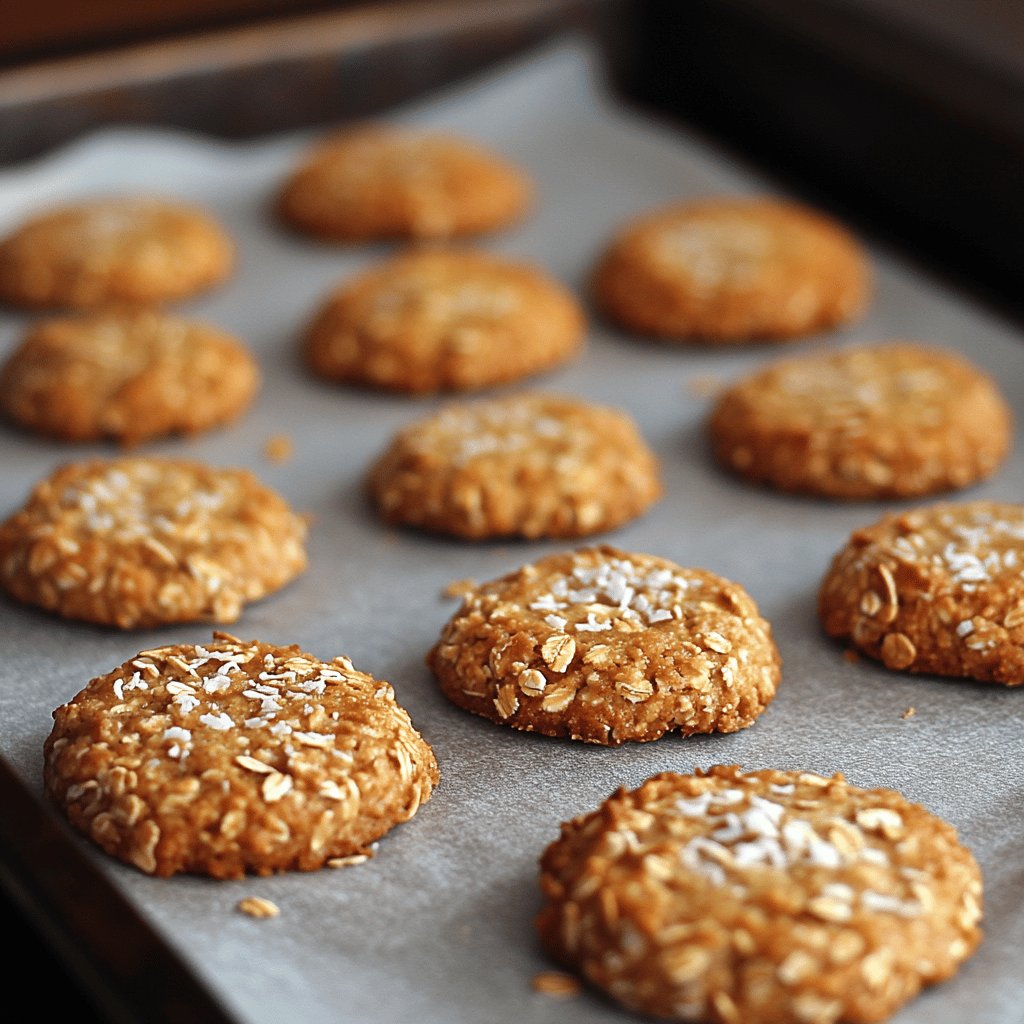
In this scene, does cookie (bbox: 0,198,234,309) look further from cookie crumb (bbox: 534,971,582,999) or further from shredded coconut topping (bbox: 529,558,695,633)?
cookie crumb (bbox: 534,971,582,999)

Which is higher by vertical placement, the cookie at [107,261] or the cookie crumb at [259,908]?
the cookie crumb at [259,908]

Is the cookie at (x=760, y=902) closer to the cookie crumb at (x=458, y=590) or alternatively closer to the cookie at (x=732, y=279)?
the cookie crumb at (x=458, y=590)

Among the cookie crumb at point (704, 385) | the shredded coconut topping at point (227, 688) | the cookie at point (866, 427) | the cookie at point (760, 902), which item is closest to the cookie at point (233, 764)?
the shredded coconut topping at point (227, 688)

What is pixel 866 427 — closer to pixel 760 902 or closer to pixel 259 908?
pixel 760 902

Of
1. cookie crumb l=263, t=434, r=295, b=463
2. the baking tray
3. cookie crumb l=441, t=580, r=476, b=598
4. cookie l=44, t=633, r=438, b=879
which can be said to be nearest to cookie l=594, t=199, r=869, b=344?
the baking tray

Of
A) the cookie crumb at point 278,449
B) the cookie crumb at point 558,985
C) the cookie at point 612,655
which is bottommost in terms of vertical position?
the cookie crumb at point 278,449

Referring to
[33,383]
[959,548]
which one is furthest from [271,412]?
[959,548]

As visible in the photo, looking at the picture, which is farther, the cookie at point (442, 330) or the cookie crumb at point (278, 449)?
the cookie at point (442, 330)
